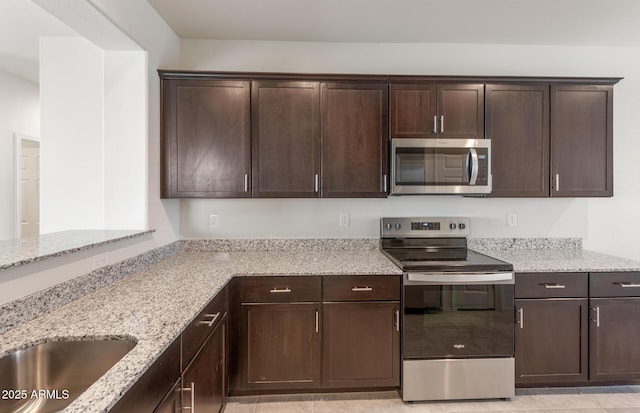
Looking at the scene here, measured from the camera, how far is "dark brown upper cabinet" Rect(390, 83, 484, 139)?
2443 mm

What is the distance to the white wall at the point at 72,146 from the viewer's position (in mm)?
2188

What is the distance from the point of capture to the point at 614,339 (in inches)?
85.9

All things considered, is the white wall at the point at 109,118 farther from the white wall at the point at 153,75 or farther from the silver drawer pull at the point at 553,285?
the silver drawer pull at the point at 553,285

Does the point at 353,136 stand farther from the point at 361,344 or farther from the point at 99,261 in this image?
the point at 99,261

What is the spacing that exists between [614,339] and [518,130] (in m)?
1.55

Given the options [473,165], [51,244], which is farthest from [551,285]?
[51,244]

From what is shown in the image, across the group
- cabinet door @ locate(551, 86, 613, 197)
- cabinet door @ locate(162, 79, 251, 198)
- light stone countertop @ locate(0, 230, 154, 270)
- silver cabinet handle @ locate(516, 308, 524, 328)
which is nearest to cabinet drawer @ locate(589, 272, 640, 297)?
silver cabinet handle @ locate(516, 308, 524, 328)

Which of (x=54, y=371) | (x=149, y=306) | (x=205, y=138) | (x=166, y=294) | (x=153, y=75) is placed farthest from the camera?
(x=205, y=138)

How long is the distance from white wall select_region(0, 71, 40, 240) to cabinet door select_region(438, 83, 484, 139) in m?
4.45

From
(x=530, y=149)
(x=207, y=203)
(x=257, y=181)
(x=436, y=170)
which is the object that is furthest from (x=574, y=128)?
(x=207, y=203)

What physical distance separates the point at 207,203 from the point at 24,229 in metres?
2.69

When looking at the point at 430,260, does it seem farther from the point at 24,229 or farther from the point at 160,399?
the point at 24,229

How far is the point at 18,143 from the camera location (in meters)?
3.70

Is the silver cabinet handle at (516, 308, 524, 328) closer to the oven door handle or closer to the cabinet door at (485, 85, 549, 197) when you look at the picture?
the oven door handle
